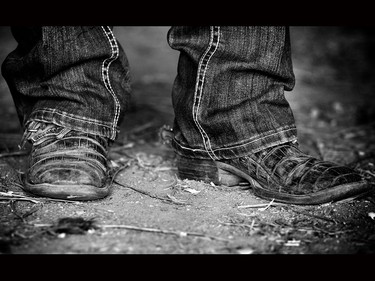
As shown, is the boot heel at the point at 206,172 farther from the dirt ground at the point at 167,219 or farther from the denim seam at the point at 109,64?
the denim seam at the point at 109,64

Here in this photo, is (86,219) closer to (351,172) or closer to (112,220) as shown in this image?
(112,220)

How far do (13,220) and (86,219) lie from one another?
0.64 ft

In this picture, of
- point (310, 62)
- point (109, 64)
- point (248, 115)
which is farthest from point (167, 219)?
point (310, 62)

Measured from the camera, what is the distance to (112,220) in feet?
3.69

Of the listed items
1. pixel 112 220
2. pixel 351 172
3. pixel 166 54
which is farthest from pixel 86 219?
pixel 166 54

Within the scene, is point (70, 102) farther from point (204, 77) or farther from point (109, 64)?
point (204, 77)

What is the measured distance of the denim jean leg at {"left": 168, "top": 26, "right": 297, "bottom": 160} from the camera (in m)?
1.28

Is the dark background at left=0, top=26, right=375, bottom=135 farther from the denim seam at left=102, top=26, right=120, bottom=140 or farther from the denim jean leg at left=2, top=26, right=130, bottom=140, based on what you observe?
the denim seam at left=102, top=26, right=120, bottom=140

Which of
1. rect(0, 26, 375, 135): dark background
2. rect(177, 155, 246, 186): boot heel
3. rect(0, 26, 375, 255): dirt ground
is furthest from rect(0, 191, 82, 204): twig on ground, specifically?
Result: rect(0, 26, 375, 135): dark background

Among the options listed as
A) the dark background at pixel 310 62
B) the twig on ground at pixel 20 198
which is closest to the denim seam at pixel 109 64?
the twig on ground at pixel 20 198

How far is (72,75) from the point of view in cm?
132

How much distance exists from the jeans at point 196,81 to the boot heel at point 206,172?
0.11 ft
